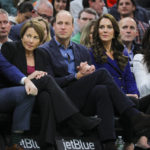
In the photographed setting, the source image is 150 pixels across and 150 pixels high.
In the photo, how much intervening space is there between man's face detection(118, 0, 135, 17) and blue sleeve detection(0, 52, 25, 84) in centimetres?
364

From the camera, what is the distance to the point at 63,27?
5.99 metres

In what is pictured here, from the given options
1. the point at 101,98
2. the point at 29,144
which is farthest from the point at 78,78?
the point at 29,144

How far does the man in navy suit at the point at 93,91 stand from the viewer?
5.23 metres

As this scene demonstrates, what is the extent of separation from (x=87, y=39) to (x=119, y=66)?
84cm

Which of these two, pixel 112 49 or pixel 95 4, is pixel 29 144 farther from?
pixel 95 4

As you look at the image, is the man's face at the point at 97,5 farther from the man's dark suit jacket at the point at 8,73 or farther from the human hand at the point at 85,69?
the man's dark suit jacket at the point at 8,73

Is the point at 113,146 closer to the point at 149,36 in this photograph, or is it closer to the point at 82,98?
the point at 82,98

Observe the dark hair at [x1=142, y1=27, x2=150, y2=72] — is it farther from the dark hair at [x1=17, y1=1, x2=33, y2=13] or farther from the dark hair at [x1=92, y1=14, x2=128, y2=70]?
the dark hair at [x1=17, y1=1, x2=33, y2=13]

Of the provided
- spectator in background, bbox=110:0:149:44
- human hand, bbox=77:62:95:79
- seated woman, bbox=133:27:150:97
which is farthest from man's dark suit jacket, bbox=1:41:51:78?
spectator in background, bbox=110:0:149:44

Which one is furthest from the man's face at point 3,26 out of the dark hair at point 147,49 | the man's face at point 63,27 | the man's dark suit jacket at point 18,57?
the dark hair at point 147,49

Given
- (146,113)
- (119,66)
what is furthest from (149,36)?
(146,113)

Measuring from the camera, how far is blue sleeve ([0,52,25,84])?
17.3 feet

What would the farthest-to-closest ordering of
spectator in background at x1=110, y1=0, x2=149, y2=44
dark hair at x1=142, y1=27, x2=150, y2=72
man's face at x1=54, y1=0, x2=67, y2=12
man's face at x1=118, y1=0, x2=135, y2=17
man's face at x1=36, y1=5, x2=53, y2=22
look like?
man's face at x1=54, y1=0, x2=67, y2=12
man's face at x1=118, y1=0, x2=135, y2=17
spectator in background at x1=110, y1=0, x2=149, y2=44
man's face at x1=36, y1=5, x2=53, y2=22
dark hair at x1=142, y1=27, x2=150, y2=72

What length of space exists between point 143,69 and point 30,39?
154 cm
